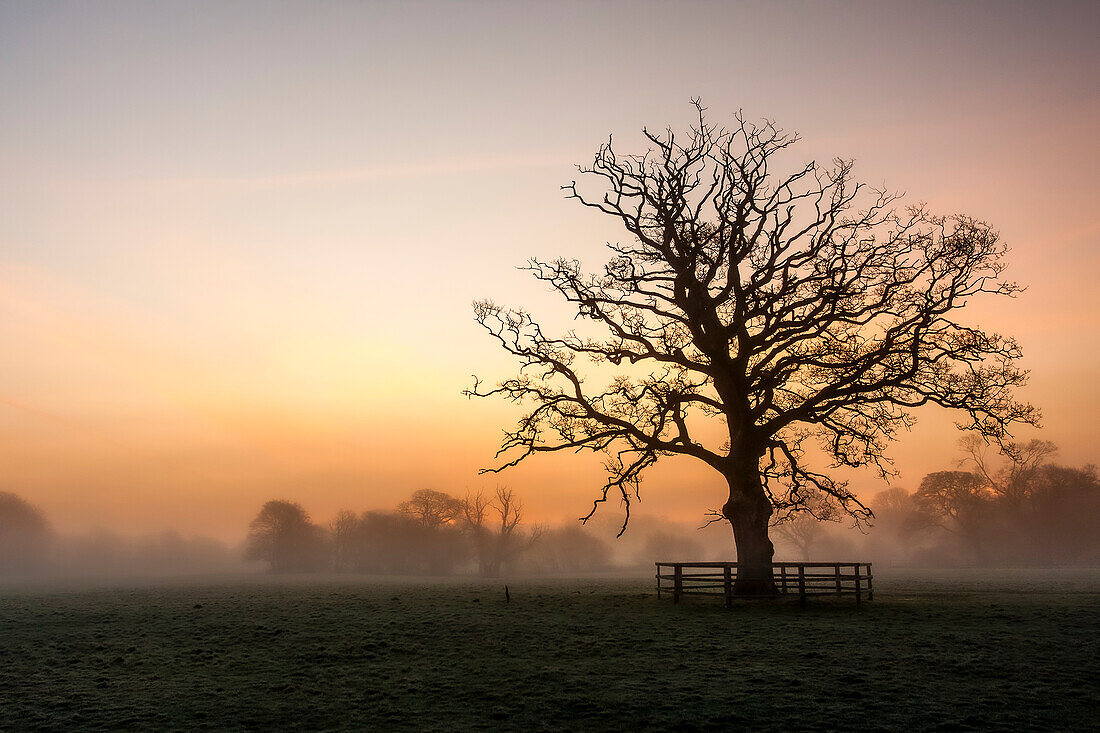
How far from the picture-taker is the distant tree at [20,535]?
398 feet

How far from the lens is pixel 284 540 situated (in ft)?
385

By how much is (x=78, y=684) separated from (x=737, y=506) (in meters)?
23.6

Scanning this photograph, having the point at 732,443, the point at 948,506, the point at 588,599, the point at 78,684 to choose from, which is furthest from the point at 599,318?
the point at 948,506

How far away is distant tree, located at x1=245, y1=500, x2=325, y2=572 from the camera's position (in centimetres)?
11700

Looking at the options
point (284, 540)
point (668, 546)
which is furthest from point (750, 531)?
point (668, 546)

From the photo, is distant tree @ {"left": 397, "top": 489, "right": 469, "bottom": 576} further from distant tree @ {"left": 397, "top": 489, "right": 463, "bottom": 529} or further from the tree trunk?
the tree trunk

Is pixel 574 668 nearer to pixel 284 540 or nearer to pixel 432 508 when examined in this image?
pixel 432 508

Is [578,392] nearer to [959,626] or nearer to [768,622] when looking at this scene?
[768,622]

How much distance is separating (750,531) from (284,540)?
102 m

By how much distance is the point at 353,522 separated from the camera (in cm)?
12488

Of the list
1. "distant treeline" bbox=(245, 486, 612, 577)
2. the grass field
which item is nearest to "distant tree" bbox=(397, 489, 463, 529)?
"distant treeline" bbox=(245, 486, 612, 577)

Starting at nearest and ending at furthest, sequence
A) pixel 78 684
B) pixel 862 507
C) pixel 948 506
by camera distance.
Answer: pixel 78 684, pixel 862 507, pixel 948 506

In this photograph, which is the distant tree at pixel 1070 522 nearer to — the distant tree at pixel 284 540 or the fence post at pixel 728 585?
the fence post at pixel 728 585

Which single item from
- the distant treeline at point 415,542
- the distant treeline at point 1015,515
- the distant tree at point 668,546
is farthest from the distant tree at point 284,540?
the distant treeline at point 1015,515
